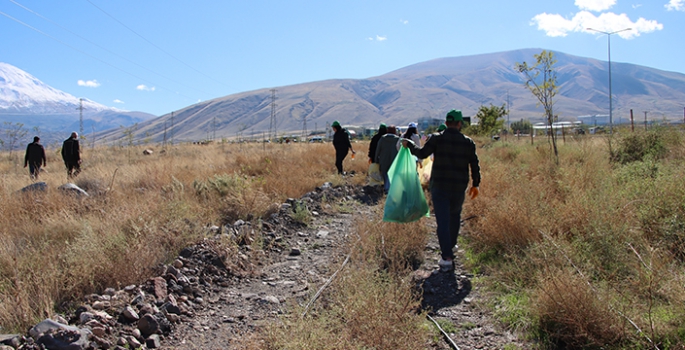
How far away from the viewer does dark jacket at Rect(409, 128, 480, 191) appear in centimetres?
534

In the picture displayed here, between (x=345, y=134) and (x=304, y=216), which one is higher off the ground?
(x=345, y=134)

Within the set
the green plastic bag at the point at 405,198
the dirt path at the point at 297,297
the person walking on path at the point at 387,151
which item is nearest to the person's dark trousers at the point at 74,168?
the dirt path at the point at 297,297

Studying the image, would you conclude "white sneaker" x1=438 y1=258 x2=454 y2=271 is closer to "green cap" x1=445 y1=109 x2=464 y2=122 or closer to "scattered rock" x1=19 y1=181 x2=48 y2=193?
"green cap" x1=445 y1=109 x2=464 y2=122

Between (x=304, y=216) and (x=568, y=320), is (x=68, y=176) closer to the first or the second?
(x=304, y=216)

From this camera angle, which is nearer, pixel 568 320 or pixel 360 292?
pixel 568 320

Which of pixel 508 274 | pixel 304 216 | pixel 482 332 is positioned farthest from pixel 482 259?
pixel 304 216

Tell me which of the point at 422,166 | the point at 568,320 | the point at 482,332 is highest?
the point at 422,166

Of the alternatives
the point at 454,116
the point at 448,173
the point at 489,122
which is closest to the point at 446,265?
the point at 448,173

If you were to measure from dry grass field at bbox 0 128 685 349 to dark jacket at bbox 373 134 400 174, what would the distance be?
6.91ft

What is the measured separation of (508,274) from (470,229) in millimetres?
2174

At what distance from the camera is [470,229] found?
6.84 m

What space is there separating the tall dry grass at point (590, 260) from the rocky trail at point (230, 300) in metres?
0.35

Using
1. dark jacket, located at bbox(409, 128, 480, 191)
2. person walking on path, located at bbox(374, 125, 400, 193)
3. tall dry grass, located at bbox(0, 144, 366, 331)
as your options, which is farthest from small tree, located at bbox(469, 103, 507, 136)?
dark jacket, located at bbox(409, 128, 480, 191)

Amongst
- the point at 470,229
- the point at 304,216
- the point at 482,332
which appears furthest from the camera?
the point at 304,216
